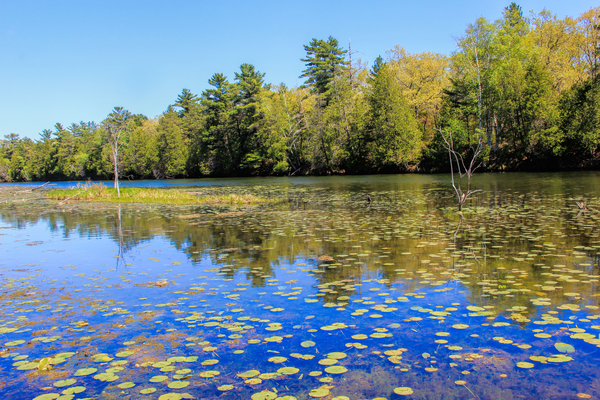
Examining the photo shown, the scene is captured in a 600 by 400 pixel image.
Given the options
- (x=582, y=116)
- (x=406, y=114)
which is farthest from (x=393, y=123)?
(x=582, y=116)

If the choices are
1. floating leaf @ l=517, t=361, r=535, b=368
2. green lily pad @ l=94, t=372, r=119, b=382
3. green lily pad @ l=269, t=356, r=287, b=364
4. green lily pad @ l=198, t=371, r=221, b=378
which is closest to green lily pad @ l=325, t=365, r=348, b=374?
green lily pad @ l=269, t=356, r=287, b=364

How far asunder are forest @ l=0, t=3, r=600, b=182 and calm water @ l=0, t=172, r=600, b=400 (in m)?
21.6

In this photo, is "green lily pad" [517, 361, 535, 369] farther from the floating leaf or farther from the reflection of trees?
the reflection of trees

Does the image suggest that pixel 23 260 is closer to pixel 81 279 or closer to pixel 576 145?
pixel 81 279

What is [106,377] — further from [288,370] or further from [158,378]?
[288,370]

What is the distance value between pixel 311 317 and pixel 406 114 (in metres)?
58.2

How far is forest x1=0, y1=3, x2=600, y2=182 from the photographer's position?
1799 inches

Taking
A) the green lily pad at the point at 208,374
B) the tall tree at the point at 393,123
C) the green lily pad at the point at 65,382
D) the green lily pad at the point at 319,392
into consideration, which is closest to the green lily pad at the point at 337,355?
the green lily pad at the point at 319,392

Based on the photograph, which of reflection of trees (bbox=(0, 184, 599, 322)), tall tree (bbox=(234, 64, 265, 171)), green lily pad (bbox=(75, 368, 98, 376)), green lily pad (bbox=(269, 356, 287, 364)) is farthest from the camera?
tall tree (bbox=(234, 64, 265, 171))

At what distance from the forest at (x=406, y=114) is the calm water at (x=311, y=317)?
21602 mm

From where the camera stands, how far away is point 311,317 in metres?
5.40

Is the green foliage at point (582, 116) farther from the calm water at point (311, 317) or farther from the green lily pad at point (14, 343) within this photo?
the green lily pad at point (14, 343)

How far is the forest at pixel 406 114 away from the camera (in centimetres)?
4569

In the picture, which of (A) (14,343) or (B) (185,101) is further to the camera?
(B) (185,101)
